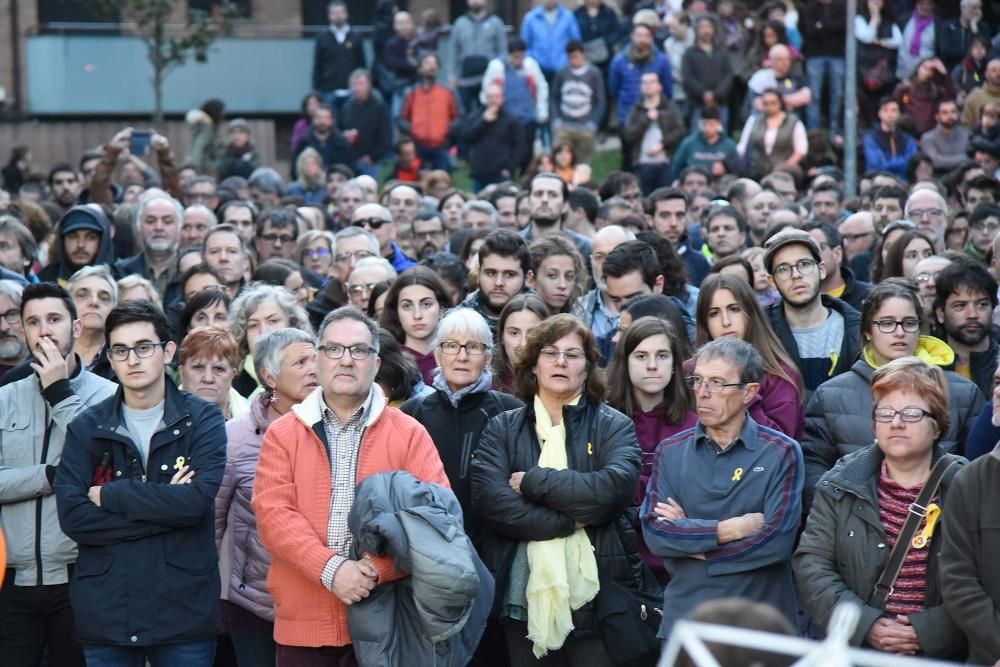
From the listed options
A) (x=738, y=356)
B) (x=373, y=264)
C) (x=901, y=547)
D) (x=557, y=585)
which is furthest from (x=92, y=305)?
→ (x=901, y=547)

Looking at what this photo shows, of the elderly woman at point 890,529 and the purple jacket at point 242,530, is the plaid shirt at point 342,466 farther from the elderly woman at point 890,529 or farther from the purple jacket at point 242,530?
the elderly woman at point 890,529

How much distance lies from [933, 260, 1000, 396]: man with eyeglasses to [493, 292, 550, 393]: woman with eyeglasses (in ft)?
6.77

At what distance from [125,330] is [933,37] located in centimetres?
1503

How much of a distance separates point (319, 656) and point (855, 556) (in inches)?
81.9

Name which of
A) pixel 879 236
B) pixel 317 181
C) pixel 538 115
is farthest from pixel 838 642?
pixel 538 115

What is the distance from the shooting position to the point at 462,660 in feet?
20.7

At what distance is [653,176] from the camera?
18188 mm

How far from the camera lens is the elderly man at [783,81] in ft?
60.4

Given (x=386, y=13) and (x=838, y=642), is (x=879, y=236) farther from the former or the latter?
(x=386, y=13)

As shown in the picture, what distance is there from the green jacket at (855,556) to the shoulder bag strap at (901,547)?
0.08 ft

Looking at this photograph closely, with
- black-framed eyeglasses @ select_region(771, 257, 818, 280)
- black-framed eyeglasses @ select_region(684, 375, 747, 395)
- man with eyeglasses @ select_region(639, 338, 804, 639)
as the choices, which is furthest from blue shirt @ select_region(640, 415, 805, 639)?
black-framed eyeglasses @ select_region(771, 257, 818, 280)

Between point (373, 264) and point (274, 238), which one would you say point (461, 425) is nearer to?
point (373, 264)

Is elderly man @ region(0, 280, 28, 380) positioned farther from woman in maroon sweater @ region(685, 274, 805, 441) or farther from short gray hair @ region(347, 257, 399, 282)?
woman in maroon sweater @ region(685, 274, 805, 441)

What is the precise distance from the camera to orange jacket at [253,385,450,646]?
20.5 feet
